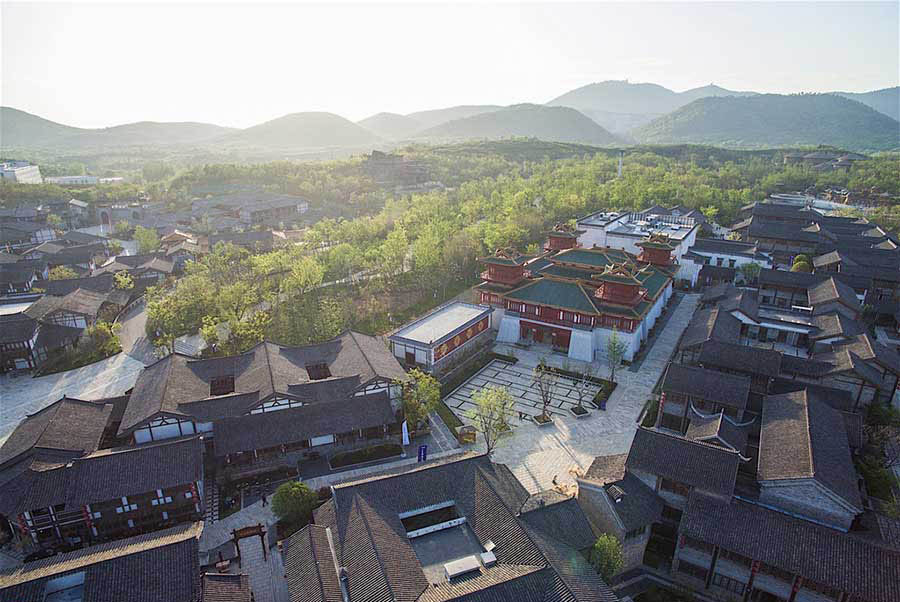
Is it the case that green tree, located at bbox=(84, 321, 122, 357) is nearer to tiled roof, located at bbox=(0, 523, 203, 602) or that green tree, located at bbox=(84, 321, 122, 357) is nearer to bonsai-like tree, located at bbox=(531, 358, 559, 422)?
tiled roof, located at bbox=(0, 523, 203, 602)

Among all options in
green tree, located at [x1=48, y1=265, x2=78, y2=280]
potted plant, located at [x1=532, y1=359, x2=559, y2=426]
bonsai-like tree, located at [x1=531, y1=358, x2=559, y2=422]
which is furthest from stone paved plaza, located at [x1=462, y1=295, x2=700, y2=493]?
→ green tree, located at [x1=48, y1=265, x2=78, y2=280]

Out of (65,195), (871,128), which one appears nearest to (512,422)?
(65,195)

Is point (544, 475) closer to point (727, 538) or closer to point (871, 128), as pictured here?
point (727, 538)

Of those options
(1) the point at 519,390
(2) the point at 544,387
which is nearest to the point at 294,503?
(1) the point at 519,390

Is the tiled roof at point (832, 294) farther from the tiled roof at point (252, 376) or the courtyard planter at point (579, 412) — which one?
the tiled roof at point (252, 376)

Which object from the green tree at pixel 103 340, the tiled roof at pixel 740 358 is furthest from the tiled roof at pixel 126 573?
the tiled roof at pixel 740 358

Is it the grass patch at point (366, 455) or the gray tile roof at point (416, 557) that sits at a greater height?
the gray tile roof at point (416, 557)
